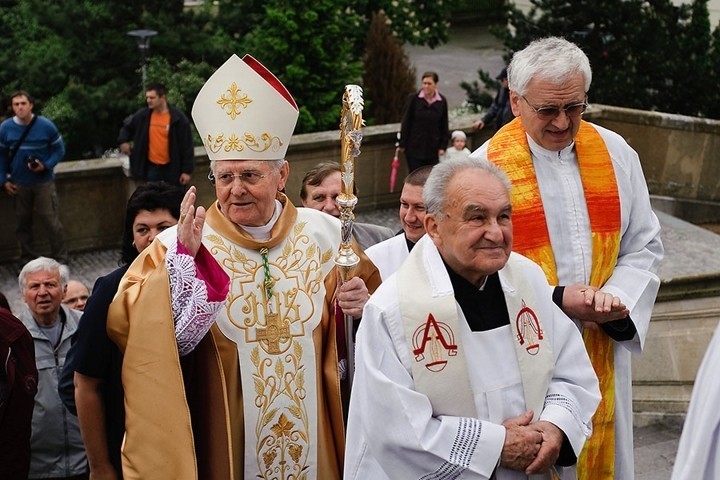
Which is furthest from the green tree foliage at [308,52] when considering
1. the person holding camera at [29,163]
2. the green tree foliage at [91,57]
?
the person holding camera at [29,163]

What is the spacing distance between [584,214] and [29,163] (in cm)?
613

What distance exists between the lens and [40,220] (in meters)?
9.57

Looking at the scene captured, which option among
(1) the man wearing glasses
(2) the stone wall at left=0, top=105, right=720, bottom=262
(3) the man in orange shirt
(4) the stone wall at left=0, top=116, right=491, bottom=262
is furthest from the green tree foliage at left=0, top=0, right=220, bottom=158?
(1) the man wearing glasses

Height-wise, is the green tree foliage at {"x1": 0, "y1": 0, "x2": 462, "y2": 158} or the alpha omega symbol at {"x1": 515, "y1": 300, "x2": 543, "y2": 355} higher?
the alpha omega symbol at {"x1": 515, "y1": 300, "x2": 543, "y2": 355}

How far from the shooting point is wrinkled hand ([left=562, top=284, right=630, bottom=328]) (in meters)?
3.90

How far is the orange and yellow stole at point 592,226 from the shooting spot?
4188mm

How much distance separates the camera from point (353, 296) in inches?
154

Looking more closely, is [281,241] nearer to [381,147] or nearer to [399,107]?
[381,147]

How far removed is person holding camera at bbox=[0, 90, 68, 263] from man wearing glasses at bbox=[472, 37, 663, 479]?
575cm

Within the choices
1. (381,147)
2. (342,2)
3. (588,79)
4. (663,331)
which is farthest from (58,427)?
(342,2)

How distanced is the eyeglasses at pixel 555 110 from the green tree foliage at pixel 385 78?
38.1ft

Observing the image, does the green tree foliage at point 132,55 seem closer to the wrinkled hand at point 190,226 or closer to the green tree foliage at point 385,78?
the green tree foliage at point 385,78

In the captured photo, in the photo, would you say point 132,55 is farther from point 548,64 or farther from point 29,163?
point 548,64

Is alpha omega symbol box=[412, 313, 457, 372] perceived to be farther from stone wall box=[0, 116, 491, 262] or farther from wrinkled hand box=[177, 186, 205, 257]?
stone wall box=[0, 116, 491, 262]
